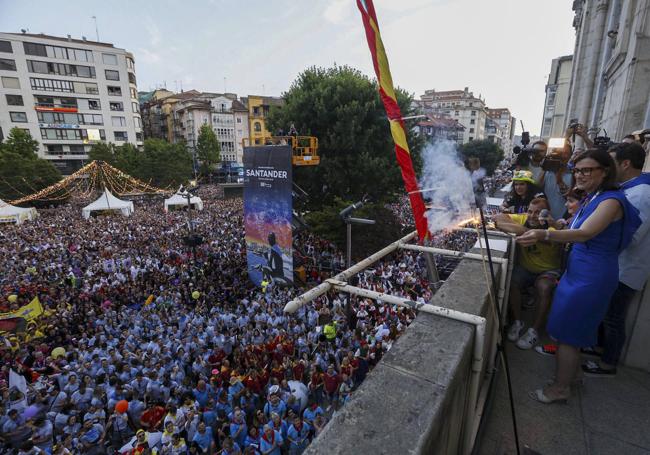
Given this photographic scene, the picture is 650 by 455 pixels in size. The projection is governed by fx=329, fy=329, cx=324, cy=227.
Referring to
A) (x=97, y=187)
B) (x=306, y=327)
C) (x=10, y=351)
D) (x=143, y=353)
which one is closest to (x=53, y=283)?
(x=10, y=351)

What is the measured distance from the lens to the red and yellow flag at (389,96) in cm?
232

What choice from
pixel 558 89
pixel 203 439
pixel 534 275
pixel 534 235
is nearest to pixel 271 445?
pixel 203 439

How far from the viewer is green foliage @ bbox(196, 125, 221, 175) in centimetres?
5272

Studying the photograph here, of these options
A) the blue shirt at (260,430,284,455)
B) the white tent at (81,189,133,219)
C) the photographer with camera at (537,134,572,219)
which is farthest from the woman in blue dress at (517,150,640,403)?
the white tent at (81,189,133,219)

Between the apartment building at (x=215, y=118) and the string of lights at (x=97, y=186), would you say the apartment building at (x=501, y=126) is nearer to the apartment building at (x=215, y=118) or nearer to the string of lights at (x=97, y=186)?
the apartment building at (x=215, y=118)

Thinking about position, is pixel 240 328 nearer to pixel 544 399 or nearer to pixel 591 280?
pixel 544 399

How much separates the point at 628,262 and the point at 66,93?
201 ft

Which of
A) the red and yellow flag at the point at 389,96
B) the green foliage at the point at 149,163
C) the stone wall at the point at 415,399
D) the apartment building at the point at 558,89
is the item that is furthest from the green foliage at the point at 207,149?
the stone wall at the point at 415,399

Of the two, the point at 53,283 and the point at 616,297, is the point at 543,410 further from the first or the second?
the point at 53,283

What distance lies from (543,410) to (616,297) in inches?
42.5

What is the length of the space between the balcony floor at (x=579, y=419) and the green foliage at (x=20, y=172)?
41.7 metres

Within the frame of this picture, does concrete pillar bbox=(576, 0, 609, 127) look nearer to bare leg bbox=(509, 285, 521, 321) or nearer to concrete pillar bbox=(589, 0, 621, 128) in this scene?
concrete pillar bbox=(589, 0, 621, 128)

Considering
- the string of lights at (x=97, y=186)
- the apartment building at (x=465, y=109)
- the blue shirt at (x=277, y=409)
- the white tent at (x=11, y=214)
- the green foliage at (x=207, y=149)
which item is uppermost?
the apartment building at (x=465, y=109)

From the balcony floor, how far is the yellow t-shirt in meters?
1.01
